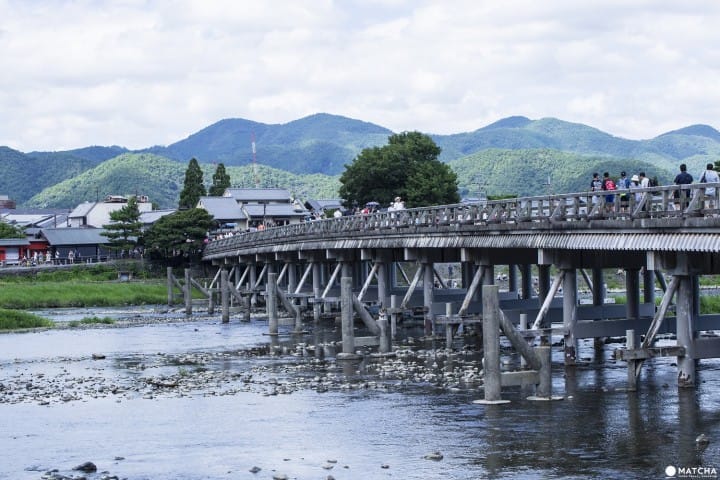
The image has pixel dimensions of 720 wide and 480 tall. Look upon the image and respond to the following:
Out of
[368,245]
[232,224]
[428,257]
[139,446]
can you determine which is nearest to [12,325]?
[368,245]

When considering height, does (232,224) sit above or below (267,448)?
above

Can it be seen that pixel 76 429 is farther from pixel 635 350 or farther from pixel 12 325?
pixel 12 325

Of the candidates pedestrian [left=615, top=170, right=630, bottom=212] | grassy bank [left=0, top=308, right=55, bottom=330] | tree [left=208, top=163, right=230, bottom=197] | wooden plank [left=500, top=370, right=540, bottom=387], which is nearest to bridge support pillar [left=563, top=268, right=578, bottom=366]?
pedestrian [left=615, top=170, right=630, bottom=212]

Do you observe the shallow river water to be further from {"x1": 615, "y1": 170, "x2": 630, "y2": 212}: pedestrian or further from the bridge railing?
{"x1": 615, "y1": 170, "x2": 630, "y2": 212}: pedestrian

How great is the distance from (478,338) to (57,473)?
27260 millimetres

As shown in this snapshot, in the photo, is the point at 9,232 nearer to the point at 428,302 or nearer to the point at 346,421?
the point at 428,302

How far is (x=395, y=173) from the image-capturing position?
99375 millimetres

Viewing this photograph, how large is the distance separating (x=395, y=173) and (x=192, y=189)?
36333 mm

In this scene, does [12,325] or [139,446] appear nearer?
[139,446]

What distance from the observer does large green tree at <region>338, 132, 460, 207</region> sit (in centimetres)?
9656

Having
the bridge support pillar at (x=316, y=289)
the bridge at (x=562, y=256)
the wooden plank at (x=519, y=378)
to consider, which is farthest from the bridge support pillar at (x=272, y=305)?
the wooden plank at (x=519, y=378)

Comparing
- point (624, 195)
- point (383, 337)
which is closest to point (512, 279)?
point (383, 337)

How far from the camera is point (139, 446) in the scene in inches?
1024

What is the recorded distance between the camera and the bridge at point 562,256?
28.9 meters
